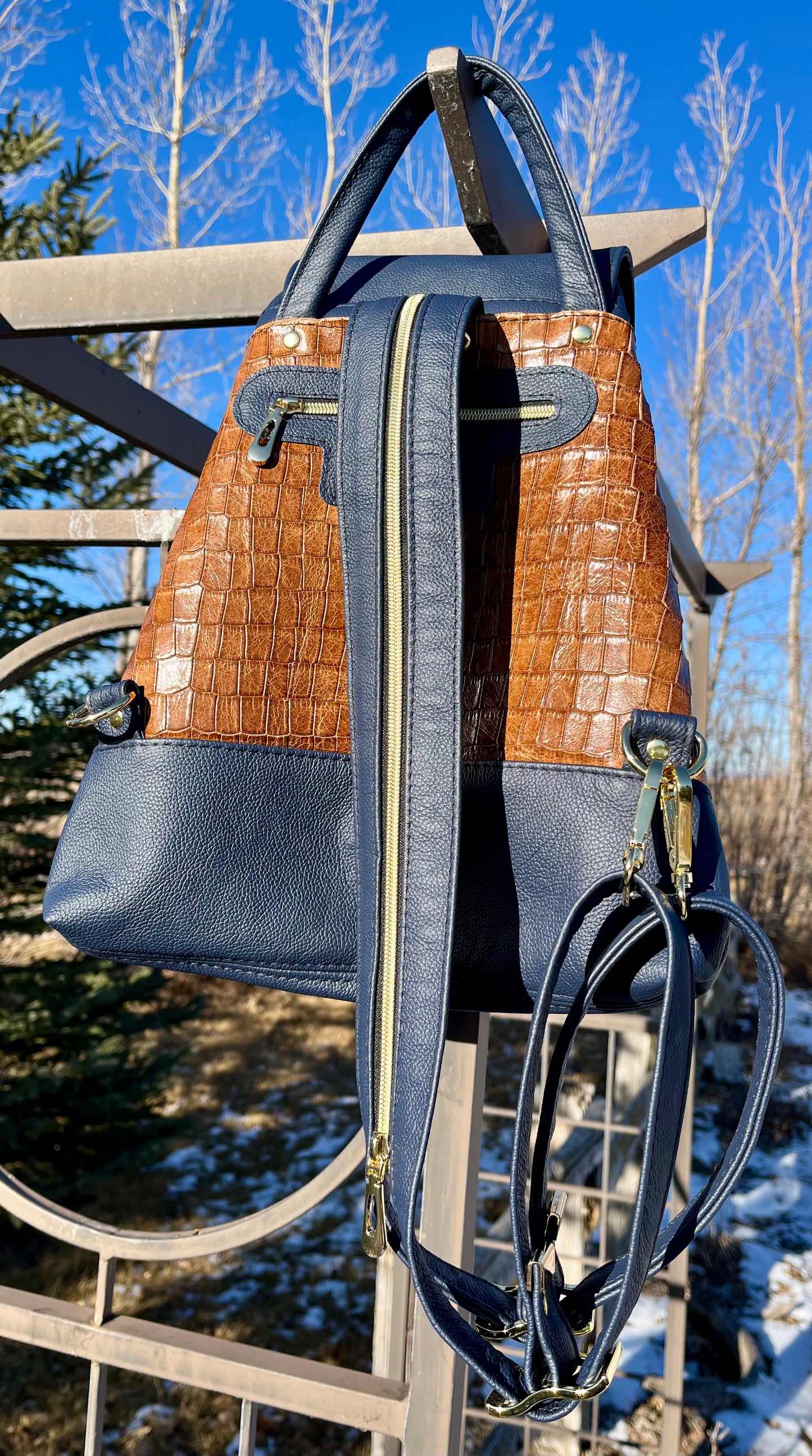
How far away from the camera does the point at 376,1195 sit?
607 millimetres

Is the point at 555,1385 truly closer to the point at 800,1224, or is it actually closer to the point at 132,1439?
the point at 132,1439

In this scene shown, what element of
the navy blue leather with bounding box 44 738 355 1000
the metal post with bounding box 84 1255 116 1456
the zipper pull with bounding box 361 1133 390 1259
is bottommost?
the metal post with bounding box 84 1255 116 1456

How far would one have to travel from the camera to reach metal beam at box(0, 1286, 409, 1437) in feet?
3.38

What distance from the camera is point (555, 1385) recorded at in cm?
55

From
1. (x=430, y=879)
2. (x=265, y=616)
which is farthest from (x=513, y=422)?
(x=430, y=879)

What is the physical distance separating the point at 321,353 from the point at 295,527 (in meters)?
0.14

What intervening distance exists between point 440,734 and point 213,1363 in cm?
95

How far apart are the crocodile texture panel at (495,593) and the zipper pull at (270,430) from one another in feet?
0.04

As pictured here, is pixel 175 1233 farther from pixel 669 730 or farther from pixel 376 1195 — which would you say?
pixel 669 730

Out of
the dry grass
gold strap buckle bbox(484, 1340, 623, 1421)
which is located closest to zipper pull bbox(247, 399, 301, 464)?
gold strap buckle bbox(484, 1340, 623, 1421)

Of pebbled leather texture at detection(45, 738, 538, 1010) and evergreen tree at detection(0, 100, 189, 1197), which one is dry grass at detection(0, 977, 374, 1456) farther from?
pebbled leather texture at detection(45, 738, 538, 1010)

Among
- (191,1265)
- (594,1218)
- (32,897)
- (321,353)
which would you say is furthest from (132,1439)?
(321,353)

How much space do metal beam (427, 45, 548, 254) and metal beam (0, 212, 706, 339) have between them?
0.07 metres

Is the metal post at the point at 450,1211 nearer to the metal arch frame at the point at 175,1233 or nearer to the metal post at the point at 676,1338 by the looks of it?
the metal arch frame at the point at 175,1233
